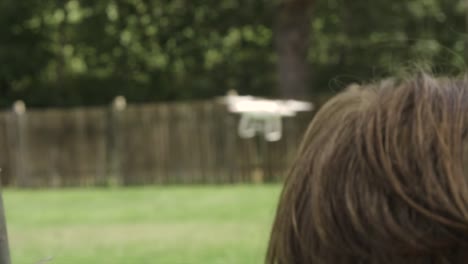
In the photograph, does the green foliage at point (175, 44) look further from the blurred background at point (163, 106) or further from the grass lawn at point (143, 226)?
the grass lawn at point (143, 226)

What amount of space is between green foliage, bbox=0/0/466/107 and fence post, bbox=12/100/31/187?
7.07 metres

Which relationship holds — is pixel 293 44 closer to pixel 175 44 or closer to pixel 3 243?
pixel 175 44

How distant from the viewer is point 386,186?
4.29 ft

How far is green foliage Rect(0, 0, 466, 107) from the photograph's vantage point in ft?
101

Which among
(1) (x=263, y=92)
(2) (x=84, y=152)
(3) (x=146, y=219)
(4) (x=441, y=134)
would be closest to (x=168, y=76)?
(1) (x=263, y=92)

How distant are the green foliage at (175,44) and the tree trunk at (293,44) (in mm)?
2175

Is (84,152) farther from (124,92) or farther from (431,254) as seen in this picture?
(431,254)

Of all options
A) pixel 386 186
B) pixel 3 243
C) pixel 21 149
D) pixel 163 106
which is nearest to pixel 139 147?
pixel 163 106

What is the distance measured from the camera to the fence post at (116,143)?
2409 cm

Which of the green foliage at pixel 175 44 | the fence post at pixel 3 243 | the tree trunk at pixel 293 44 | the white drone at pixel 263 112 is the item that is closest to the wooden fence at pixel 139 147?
the white drone at pixel 263 112

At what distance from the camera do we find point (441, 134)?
4.32 feet

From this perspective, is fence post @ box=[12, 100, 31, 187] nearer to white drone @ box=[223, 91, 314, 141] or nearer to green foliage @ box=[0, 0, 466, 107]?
white drone @ box=[223, 91, 314, 141]

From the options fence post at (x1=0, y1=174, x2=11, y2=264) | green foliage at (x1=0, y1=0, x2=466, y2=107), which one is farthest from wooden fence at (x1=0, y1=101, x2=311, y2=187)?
fence post at (x1=0, y1=174, x2=11, y2=264)

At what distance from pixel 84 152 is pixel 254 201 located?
8.65 meters
